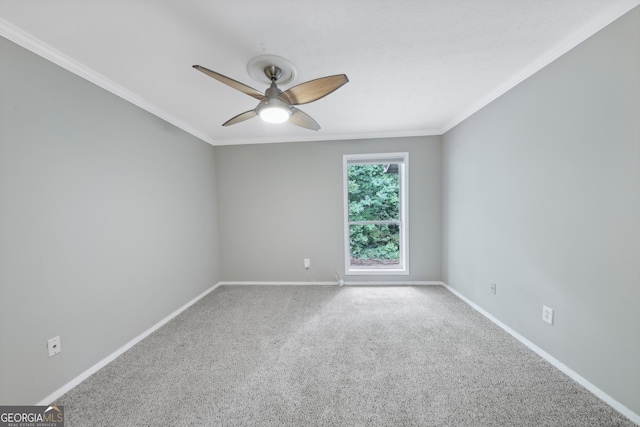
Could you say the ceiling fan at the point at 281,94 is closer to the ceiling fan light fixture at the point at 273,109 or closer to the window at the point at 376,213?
the ceiling fan light fixture at the point at 273,109

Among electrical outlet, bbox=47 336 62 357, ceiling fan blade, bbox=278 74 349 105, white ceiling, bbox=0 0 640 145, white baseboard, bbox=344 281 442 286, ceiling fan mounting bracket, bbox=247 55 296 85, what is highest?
white ceiling, bbox=0 0 640 145

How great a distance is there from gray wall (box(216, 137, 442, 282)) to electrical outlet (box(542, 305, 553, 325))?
1600 mm

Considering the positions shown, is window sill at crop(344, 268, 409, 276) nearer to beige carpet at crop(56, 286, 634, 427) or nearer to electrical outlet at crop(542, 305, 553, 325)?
beige carpet at crop(56, 286, 634, 427)

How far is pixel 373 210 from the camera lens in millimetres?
3570

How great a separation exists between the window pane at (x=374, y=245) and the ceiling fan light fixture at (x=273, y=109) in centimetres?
235

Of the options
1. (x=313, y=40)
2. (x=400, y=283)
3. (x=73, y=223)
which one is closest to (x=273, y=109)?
(x=313, y=40)

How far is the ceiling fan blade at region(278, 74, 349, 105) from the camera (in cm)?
133

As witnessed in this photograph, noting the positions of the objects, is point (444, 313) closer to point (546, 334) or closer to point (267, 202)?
point (546, 334)

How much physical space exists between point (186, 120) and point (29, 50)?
4.32 feet

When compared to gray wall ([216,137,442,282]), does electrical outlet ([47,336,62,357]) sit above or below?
below

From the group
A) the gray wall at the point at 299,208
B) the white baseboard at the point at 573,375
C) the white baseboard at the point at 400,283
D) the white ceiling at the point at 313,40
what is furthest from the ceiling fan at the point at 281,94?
the white baseboard at the point at 400,283

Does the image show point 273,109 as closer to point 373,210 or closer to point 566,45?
point 566,45

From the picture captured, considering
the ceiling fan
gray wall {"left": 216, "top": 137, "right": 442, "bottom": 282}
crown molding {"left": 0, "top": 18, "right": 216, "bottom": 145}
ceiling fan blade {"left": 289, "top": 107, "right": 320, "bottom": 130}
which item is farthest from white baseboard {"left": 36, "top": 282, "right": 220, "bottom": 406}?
ceiling fan blade {"left": 289, "top": 107, "right": 320, "bottom": 130}

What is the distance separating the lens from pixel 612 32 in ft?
4.10
